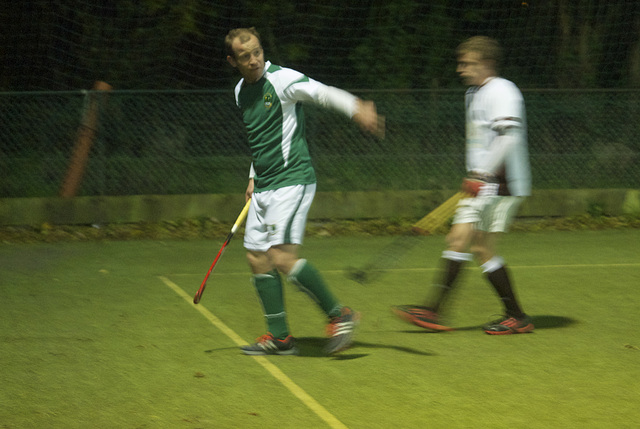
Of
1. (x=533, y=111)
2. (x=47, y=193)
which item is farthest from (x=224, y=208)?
(x=533, y=111)

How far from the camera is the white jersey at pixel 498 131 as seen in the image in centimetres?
548

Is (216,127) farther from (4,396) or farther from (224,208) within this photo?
(4,396)

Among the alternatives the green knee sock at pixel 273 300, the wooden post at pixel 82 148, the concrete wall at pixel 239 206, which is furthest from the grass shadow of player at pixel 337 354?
the wooden post at pixel 82 148

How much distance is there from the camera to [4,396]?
452 centimetres

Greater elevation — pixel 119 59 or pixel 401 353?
pixel 119 59

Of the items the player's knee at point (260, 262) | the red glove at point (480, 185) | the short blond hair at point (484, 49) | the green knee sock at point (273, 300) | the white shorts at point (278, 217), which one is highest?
the short blond hair at point (484, 49)

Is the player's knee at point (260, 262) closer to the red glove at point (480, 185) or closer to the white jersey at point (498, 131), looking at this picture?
the red glove at point (480, 185)

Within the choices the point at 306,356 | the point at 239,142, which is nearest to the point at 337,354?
the point at 306,356

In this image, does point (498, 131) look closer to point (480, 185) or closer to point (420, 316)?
point (480, 185)

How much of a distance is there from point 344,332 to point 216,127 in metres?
6.98

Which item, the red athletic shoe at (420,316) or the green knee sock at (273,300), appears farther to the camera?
the red athletic shoe at (420,316)

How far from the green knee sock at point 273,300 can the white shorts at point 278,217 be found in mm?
178

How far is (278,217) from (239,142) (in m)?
6.84

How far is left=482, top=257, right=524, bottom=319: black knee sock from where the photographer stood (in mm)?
5746
